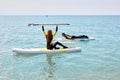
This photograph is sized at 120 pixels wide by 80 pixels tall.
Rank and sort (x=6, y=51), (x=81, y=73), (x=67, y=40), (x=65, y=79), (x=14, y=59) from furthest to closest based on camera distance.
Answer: (x=67, y=40), (x=6, y=51), (x=14, y=59), (x=81, y=73), (x=65, y=79)

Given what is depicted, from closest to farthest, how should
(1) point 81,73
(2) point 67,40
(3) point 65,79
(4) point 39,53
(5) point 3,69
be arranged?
(3) point 65,79 < (1) point 81,73 < (5) point 3,69 < (4) point 39,53 < (2) point 67,40

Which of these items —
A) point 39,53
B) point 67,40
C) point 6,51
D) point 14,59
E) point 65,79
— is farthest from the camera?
point 67,40

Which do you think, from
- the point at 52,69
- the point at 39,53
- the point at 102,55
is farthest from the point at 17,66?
the point at 102,55

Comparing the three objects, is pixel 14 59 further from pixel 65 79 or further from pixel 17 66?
pixel 65 79

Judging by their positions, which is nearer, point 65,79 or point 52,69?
point 65,79

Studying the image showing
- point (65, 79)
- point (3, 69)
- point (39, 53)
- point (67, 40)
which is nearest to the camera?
point (65, 79)

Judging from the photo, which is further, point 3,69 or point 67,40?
point 67,40

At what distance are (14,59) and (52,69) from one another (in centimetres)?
435

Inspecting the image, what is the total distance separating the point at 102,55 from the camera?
2244cm

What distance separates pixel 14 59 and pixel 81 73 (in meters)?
6.51

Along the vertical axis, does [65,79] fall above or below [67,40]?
above

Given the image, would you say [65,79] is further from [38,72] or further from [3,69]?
[3,69]

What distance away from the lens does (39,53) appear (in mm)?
21906

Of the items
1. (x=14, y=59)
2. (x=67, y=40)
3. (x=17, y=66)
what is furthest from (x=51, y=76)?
(x=67, y=40)
